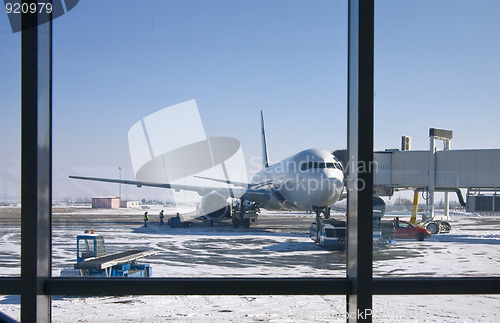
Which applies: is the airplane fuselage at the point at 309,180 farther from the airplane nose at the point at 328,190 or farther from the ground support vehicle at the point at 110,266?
the ground support vehicle at the point at 110,266

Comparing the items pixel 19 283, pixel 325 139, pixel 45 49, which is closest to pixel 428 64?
pixel 325 139

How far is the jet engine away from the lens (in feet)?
41.6

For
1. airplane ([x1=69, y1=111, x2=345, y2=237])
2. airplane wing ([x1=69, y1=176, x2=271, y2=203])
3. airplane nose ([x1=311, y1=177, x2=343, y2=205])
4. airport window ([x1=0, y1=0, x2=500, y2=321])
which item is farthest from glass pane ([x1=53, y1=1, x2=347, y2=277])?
airplane wing ([x1=69, y1=176, x2=271, y2=203])

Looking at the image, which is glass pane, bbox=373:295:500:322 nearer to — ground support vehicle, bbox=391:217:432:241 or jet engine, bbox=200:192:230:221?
ground support vehicle, bbox=391:217:432:241

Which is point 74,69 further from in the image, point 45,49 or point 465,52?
point 465,52

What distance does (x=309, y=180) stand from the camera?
10.6 meters

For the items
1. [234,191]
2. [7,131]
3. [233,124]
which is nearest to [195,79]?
[233,124]

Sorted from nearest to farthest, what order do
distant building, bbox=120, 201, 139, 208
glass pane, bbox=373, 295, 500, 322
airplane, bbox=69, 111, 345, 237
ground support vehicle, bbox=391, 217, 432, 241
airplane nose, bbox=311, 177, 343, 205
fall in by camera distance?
1. glass pane, bbox=373, 295, 500, 322
2. distant building, bbox=120, 201, 139, 208
3. ground support vehicle, bbox=391, 217, 432, 241
4. airplane nose, bbox=311, 177, 343, 205
5. airplane, bbox=69, 111, 345, 237

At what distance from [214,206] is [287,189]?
8.63 feet

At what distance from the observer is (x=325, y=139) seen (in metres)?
3.15

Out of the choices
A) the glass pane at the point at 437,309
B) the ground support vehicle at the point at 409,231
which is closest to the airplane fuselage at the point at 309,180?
the ground support vehicle at the point at 409,231

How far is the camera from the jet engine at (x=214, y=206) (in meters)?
12.7

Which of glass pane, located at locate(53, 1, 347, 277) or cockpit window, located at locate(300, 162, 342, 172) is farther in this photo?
cockpit window, located at locate(300, 162, 342, 172)

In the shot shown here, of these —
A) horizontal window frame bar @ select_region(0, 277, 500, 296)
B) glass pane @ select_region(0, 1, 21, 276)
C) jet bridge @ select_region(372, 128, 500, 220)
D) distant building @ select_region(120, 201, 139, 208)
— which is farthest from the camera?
distant building @ select_region(120, 201, 139, 208)
